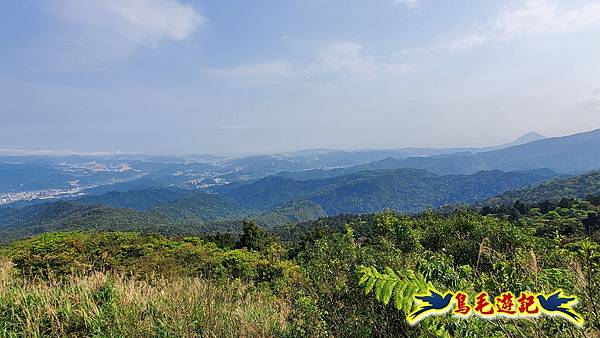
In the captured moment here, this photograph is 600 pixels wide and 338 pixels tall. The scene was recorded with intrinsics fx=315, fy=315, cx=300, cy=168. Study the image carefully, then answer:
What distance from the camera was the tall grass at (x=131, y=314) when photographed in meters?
3.42

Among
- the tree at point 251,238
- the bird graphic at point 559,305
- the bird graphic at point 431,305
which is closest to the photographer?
the bird graphic at point 559,305

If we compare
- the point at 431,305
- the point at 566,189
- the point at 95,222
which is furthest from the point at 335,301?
the point at 95,222

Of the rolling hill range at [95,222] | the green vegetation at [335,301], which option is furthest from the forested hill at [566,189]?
the rolling hill range at [95,222]

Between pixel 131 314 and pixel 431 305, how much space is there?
11.6 feet

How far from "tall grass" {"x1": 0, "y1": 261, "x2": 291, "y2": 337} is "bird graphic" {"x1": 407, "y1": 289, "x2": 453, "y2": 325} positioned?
6.83ft

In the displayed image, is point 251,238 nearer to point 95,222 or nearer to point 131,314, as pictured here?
point 131,314

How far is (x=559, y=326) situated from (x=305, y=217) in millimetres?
192124

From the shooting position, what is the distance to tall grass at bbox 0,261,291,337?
3.42 m

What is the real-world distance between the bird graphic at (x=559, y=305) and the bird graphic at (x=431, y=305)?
426 millimetres

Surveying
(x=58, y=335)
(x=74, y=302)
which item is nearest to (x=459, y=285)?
(x=58, y=335)

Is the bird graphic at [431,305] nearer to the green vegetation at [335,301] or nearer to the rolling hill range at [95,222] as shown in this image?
the green vegetation at [335,301]

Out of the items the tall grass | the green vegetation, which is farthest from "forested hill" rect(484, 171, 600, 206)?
the tall grass

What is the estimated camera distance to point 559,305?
1524mm

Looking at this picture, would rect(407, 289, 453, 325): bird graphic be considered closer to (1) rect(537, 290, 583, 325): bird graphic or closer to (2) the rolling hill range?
(1) rect(537, 290, 583, 325): bird graphic
